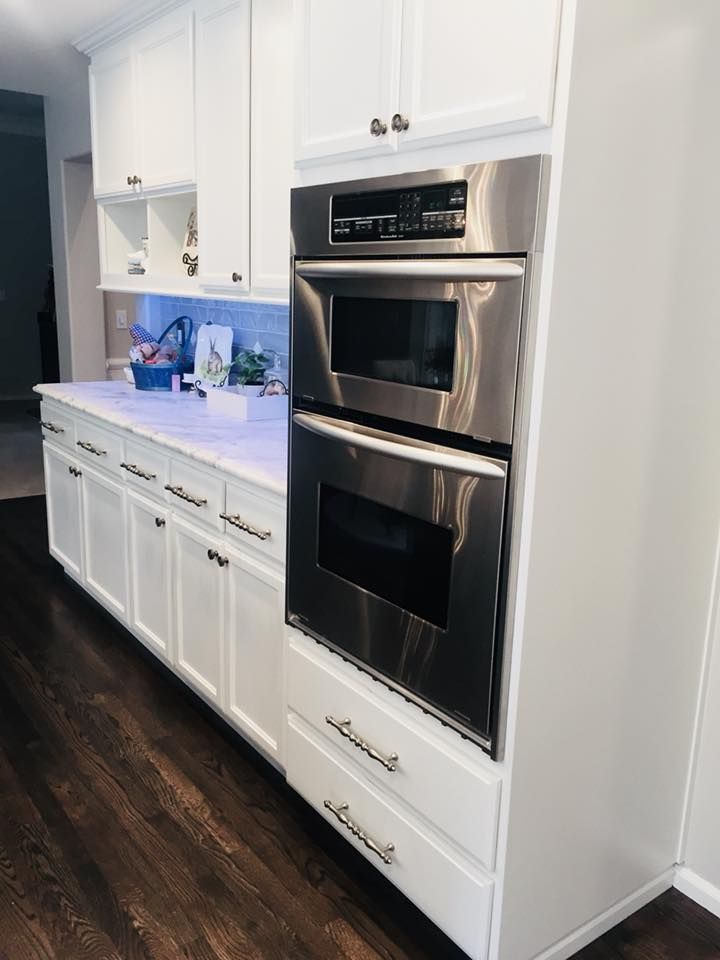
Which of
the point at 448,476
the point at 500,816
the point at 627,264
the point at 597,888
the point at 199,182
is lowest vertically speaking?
the point at 597,888

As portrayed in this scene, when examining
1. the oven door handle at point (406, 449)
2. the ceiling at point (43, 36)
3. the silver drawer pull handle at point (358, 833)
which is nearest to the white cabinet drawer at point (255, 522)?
the oven door handle at point (406, 449)

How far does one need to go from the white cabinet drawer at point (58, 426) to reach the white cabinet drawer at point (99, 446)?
0.25ft

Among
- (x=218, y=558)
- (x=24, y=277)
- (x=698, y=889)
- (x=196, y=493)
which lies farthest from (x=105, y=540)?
(x=24, y=277)

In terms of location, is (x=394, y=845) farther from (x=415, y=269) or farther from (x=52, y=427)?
(x=52, y=427)

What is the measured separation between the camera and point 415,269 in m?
1.44

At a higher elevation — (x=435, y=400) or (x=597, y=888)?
(x=435, y=400)

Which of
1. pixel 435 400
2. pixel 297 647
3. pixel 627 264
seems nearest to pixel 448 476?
pixel 435 400

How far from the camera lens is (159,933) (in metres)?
1.78

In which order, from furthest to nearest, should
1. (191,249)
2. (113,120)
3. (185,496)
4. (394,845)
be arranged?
(113,120), (191,249), (185,496), (394,845)

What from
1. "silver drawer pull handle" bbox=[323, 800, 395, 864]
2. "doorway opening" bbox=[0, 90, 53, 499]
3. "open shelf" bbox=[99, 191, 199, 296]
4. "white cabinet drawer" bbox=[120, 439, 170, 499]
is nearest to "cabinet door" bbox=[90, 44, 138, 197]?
"open shelf" bbox=[99, 191, 199, 296]

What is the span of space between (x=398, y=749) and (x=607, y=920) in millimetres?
631

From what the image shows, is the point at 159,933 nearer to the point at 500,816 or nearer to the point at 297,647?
Result: the point at 297,647

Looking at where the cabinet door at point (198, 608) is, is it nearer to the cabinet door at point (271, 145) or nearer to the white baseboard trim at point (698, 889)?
the cabinet door at point (271, 145)

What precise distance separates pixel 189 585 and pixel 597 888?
1389 mm
